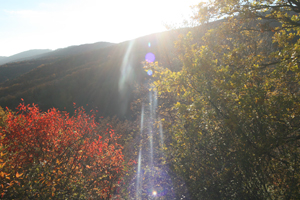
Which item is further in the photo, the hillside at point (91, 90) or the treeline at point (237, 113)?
the hillside at point (91, 90)

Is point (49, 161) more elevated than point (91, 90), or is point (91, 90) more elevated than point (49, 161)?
point (49, 161)

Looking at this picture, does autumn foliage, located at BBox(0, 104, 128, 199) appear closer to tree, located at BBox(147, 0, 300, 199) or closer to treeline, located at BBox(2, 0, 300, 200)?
treeline, located at BBox(2, 0, 300, 200)

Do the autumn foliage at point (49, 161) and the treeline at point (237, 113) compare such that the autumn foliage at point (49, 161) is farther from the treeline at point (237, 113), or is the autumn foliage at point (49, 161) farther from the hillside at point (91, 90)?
the hillside at point (91, 90)

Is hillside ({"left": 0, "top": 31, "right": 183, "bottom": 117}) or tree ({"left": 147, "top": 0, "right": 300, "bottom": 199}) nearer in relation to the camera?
tree ({"left": 147, "top": 0, "right": 300, "bottom": 199})

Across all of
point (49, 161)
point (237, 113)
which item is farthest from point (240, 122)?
point (49, 161)

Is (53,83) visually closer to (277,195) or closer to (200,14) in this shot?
(200,14)

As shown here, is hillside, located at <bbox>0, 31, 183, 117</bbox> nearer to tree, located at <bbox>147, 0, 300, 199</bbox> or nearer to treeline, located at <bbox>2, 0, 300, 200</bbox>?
treeline, located at <bbox>2, 0, 300, 200</bbox>

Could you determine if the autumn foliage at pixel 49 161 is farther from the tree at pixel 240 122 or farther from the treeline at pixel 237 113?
the tree at pixel 240 122

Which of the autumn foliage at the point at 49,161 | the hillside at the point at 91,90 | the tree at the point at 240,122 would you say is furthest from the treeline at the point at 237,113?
the hillside at the point at 91,90

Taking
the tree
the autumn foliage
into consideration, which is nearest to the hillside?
the autumn foliage

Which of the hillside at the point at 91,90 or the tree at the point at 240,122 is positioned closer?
the tree at the point at 240,122

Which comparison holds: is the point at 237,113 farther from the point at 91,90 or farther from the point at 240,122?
the point at 91,90

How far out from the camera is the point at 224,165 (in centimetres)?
302

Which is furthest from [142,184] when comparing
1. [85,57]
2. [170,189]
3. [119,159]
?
[85,57]
